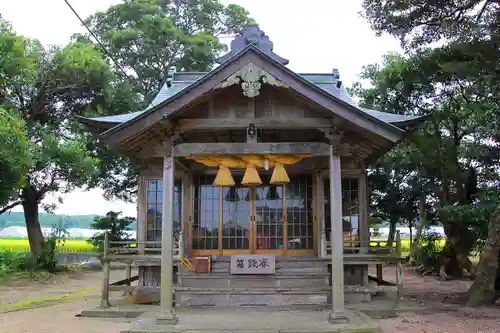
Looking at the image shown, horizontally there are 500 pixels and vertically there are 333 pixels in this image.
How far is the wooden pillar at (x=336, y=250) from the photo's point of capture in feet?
28.4

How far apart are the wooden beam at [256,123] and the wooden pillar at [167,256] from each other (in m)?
0.70

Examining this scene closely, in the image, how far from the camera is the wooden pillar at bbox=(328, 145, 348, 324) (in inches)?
341

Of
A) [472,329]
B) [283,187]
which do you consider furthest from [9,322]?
[472,329]

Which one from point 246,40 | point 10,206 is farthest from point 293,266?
point 10,206

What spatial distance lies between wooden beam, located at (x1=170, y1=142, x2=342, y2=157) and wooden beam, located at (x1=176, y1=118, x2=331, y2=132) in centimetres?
36

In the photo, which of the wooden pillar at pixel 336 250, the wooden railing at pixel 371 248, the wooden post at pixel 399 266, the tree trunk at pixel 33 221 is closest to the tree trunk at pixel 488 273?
the wooden post at pixel 399 266

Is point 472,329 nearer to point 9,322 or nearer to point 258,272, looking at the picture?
point 258,272

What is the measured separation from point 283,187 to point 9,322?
763 centimetres

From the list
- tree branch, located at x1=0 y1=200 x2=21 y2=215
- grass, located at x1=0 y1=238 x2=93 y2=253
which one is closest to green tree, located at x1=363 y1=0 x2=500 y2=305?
tree branch, located at x1=0 y1=200 x2=21 y2=215

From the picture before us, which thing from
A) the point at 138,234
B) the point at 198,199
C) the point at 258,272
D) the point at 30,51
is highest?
the point at 30,51

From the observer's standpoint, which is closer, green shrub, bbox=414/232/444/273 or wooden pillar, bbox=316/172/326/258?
wooden pillar, bbox=316/172/326/258

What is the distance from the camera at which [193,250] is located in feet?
42.2

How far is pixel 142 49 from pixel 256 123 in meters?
21.2

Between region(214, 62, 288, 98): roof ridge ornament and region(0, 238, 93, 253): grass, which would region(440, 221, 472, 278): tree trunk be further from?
region(0, 238, 93, 253): grass
